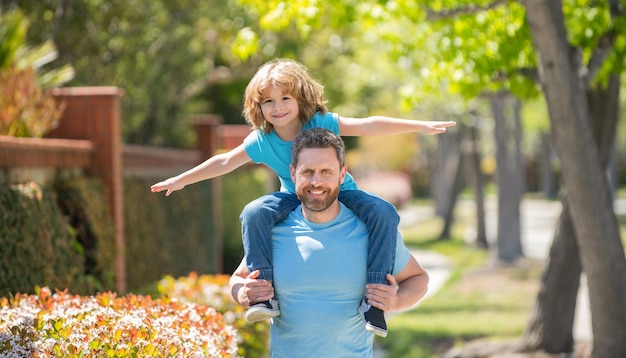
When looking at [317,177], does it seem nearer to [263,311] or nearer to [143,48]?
[263,311]

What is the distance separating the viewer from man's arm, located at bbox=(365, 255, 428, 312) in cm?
369

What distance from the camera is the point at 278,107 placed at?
4.07 metres

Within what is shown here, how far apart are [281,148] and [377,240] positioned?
66 cm

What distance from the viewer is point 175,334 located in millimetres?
4129

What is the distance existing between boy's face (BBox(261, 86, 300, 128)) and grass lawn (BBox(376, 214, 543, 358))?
23.8 ft

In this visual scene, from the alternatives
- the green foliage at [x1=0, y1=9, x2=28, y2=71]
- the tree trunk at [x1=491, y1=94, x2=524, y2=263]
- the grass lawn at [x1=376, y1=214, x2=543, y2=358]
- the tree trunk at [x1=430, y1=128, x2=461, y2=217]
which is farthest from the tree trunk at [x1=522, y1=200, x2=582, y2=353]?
the tree trunk at [x1=430, y1=128, x2=461, y2=217]

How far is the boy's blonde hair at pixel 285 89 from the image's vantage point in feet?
13.3

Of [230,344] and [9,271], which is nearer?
[230,344]

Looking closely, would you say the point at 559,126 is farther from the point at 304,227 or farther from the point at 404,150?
the point at 404,150

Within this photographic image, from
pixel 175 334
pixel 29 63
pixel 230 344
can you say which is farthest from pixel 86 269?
pixel 175 334

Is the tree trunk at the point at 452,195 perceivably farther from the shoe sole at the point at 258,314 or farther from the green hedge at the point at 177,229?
the shoe sole at the point at 258,314

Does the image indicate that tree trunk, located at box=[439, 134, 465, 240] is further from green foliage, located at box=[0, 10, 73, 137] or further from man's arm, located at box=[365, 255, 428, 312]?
man's arm, located at box=[365, 255, 428, 312]

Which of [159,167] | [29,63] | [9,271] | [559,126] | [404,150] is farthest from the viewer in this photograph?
[404,150]

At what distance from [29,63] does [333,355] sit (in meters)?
5.79
